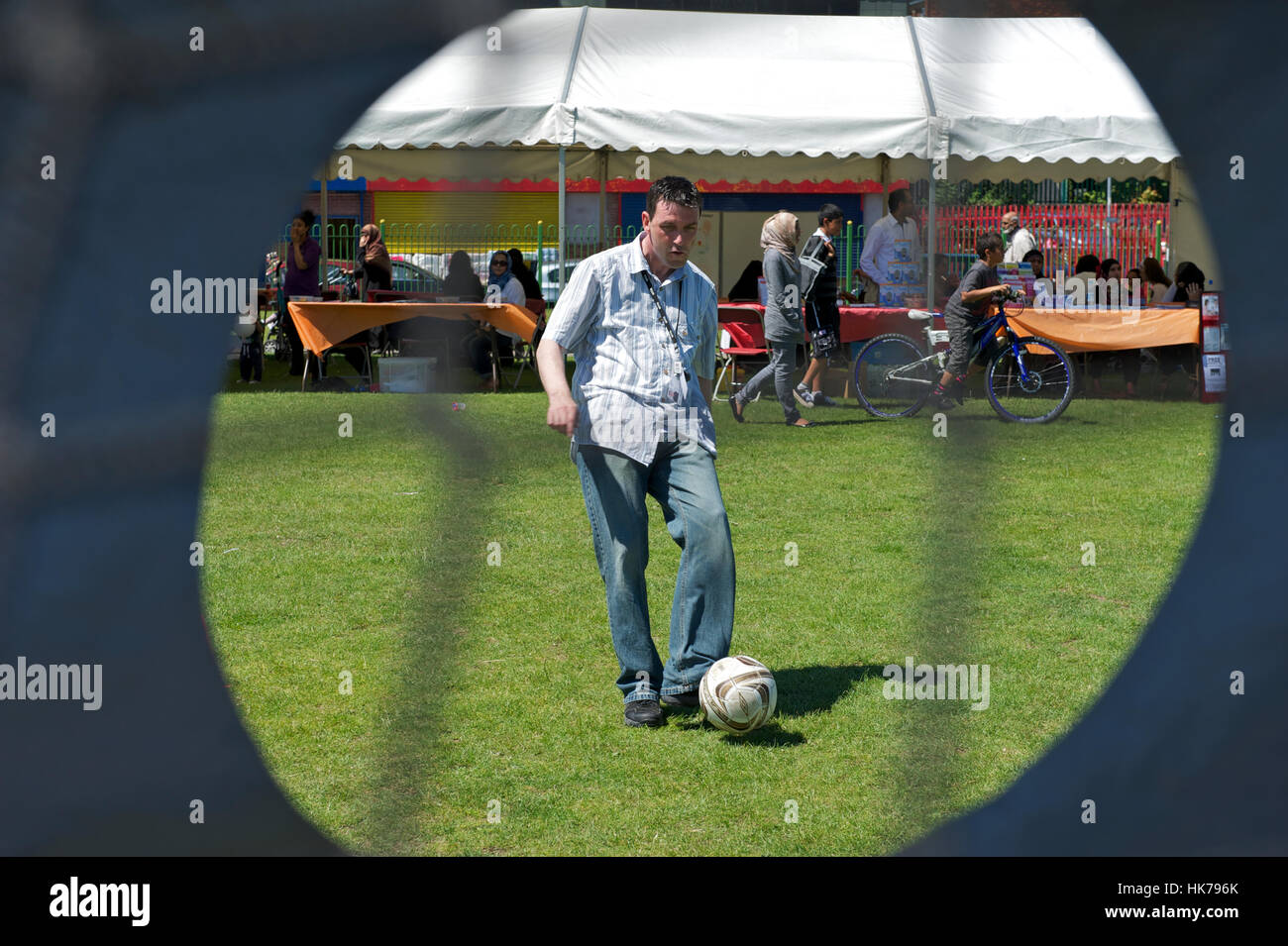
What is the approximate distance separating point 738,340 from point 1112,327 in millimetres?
2752

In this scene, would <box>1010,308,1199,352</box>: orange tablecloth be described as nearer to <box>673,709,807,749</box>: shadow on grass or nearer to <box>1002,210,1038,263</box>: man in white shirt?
<box>1002,210,1038,263</box>: man in white shirt

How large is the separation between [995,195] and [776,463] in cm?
775

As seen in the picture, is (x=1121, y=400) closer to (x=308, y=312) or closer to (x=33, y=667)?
(x=308, y=312)

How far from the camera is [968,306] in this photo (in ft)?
26.9

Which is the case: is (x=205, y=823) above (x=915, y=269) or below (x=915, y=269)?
below

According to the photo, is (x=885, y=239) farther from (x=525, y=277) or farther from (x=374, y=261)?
(x=374, y=261)

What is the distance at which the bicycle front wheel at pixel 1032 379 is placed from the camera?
9.01 meters

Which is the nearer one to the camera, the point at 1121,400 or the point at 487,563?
the point at 487,563

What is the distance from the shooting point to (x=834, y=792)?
330 centimetres

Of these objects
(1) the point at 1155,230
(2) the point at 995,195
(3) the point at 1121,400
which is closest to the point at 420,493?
(3) the point at 1121,400

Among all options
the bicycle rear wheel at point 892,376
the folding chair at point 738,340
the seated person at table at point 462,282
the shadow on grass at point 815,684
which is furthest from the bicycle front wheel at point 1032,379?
the seated person at table at point 462,282

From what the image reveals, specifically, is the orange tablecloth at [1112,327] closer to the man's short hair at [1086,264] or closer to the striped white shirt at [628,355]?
the man's short hair at [1086,264]

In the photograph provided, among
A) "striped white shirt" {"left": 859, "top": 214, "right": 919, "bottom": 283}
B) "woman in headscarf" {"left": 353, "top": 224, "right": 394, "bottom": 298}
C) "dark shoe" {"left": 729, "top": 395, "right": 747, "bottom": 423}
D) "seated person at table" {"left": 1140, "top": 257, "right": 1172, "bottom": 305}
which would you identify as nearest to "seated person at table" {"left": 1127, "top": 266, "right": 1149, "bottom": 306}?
"seated person at table" {"left": 1140, "top": 257, "right": 1172, "bottom": 305}

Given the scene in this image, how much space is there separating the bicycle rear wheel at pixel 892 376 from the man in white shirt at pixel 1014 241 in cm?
184
